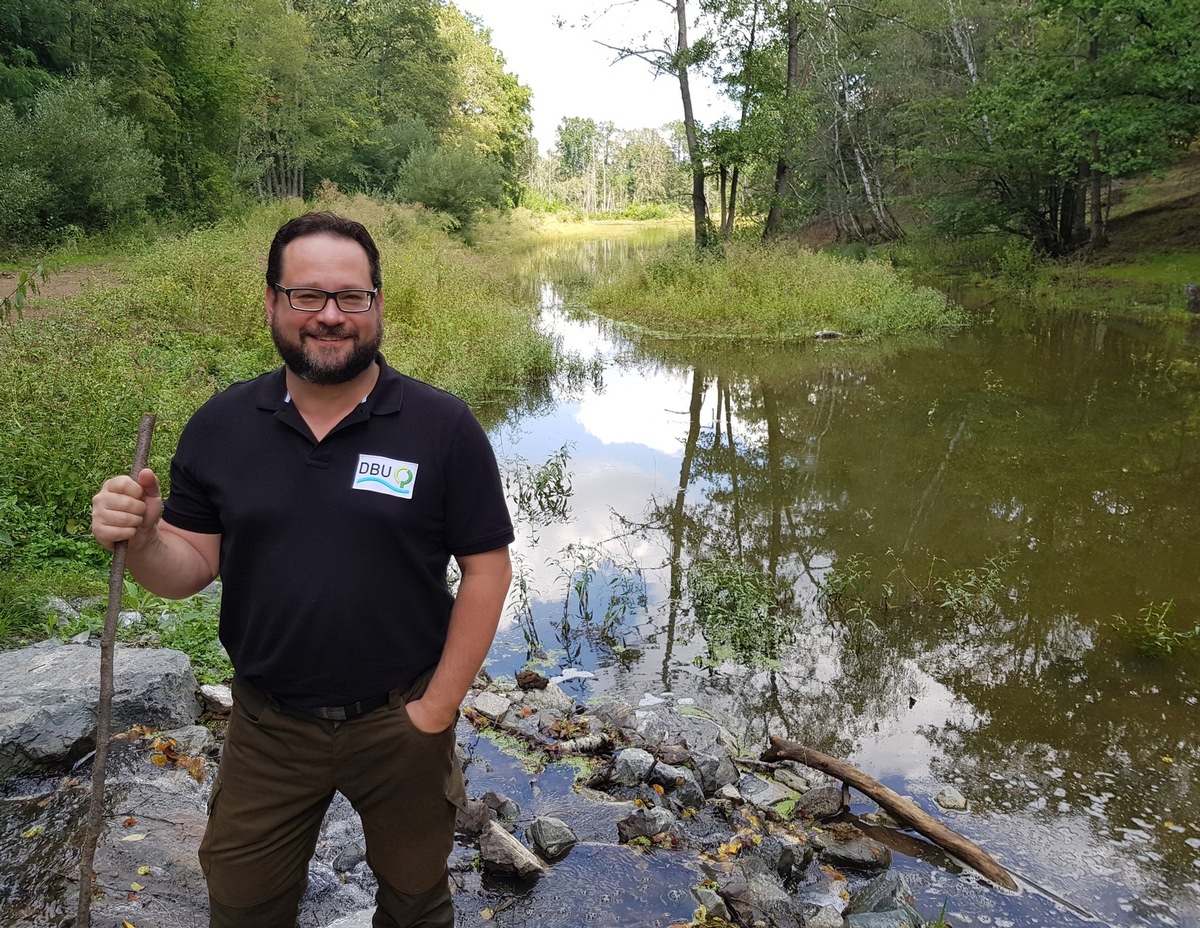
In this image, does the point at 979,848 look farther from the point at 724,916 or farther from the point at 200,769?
the point at 200,769

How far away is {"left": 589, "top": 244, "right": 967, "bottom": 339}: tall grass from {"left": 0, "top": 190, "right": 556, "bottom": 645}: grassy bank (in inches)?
117

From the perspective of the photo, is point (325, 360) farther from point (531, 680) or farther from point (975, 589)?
point (975, 589)

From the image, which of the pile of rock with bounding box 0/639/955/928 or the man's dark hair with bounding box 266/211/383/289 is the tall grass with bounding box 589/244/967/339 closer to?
the pile of rock with bounding box 0/639/955/928

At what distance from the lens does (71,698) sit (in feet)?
11.2

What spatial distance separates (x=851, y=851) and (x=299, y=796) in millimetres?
2461

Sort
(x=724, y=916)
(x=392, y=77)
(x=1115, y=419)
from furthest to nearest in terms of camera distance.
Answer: (x=392, y=77) < (x=1115, y=419) < (x=724, y=916)

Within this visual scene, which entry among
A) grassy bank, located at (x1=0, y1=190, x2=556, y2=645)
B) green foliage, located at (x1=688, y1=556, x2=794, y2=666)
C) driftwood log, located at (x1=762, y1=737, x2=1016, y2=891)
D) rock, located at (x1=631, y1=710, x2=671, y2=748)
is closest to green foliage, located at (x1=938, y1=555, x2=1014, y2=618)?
green foliage, located at (x1=688, y1=556, x2=794, y2=666)

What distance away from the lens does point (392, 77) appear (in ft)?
137

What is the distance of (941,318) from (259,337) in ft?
42.2

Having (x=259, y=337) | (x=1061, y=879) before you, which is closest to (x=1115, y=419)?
(x=1061, y=879)

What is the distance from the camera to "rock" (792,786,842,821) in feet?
12.4

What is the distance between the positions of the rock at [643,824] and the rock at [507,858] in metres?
0.39

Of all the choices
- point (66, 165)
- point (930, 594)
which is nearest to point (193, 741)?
point (930, 594)

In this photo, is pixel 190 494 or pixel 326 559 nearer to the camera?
pixel 326 559
